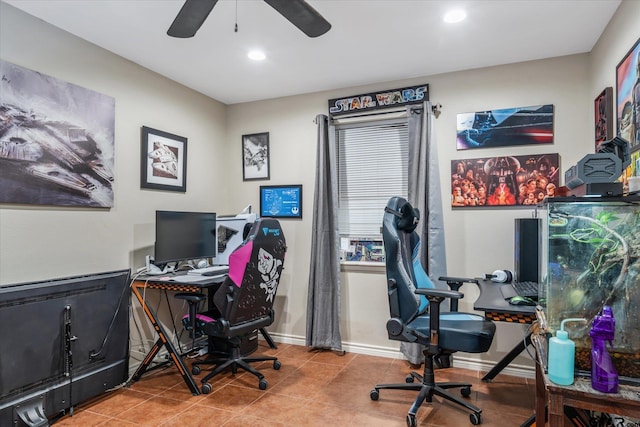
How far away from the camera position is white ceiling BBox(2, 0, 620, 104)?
90.4 inches

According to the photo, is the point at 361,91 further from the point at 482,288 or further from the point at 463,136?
the point at 482,288

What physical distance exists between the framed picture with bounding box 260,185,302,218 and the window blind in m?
0.44

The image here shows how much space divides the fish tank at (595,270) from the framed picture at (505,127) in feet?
6.51

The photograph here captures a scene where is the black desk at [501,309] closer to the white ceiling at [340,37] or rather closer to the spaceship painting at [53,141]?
the white ceiling at [340,37]

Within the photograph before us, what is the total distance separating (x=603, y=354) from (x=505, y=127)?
2300mm

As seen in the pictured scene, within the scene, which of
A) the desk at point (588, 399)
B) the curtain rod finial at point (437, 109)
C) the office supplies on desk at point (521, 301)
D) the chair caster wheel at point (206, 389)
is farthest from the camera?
the curtain rod finial at point (437, 109)

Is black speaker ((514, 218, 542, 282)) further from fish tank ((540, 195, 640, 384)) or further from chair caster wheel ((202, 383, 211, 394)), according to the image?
chair caster wheel ((202, 383, 211, 394))

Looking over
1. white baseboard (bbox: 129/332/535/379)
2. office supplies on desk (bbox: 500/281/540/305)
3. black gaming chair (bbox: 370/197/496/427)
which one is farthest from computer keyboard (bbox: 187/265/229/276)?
office supplies on desk (bbox: 500/281/540/305)

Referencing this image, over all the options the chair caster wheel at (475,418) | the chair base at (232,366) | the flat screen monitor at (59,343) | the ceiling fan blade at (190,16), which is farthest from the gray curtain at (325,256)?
the ceiling fan blade at (190,16)

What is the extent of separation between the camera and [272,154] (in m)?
4.00

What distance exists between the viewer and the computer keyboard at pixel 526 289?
2152 mm

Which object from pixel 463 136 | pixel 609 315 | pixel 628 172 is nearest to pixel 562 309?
pixel 609 315

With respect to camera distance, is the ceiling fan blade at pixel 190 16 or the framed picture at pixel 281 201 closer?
the ceiling fan blade at pixel 190 16

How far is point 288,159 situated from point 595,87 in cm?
266
